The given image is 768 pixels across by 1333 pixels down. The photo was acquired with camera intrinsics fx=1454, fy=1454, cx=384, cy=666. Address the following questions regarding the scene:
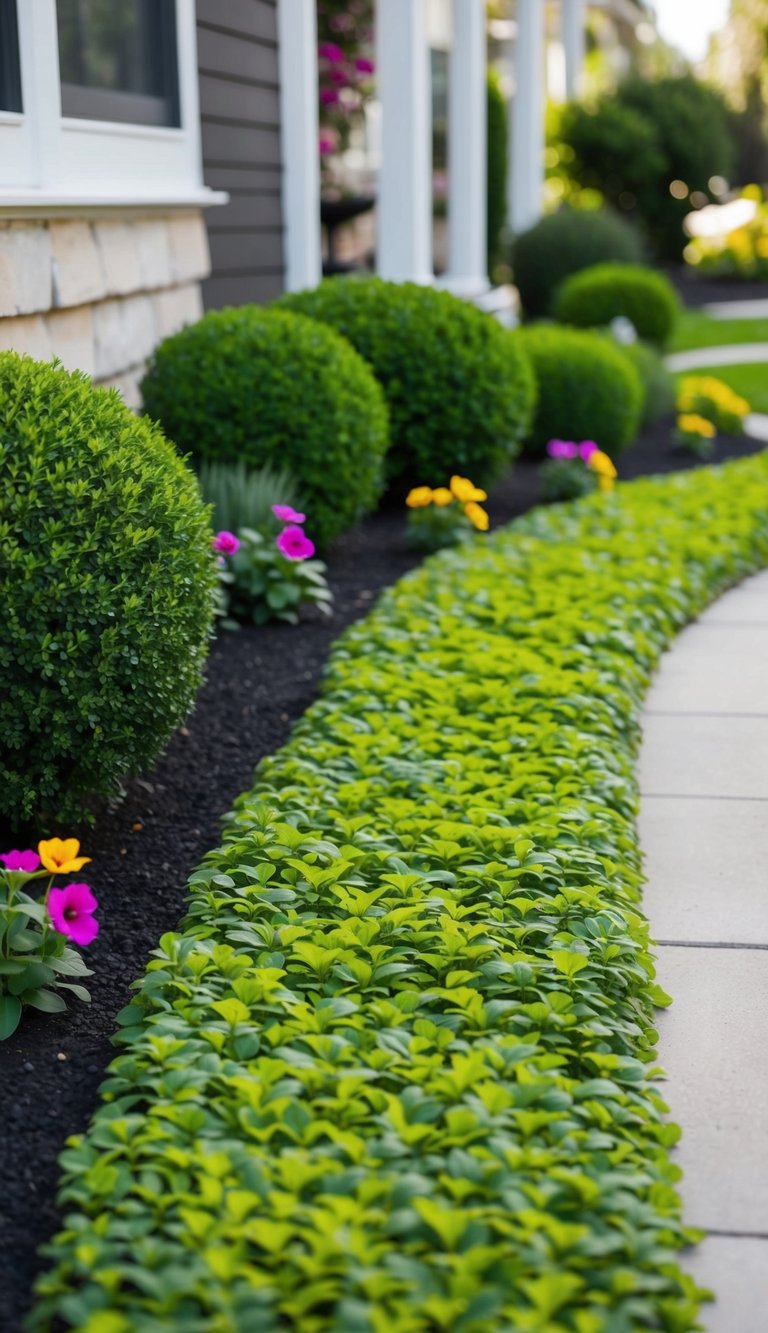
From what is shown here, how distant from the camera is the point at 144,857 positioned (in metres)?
3.45

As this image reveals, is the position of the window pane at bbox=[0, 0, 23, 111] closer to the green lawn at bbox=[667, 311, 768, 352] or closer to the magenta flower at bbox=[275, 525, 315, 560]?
the magenta flower at bbox=[275, 525, 315, 560]

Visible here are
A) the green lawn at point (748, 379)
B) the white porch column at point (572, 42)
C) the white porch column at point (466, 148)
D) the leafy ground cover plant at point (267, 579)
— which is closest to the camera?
the leafy ground cover plant at point (267, 579)

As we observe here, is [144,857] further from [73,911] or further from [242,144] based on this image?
[242,144]

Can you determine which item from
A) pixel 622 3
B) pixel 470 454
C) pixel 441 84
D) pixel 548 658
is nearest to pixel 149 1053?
pixel 548 658

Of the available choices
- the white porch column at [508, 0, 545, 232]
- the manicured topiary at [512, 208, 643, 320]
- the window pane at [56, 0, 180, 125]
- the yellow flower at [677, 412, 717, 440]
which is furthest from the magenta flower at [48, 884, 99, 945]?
the white porch column at [508, 0, 545, 232]

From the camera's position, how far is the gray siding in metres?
7.00

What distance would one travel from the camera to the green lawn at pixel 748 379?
11.1 meters

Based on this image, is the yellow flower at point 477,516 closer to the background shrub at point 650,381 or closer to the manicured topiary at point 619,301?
the background shrub at point 650,381

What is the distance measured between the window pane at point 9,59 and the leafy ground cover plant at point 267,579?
153 centimetres

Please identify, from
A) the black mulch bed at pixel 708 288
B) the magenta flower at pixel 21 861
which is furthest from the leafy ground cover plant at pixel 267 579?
the black mulch bed at pixel 708 288

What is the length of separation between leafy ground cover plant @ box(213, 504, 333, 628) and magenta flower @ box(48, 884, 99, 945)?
2.47 meters

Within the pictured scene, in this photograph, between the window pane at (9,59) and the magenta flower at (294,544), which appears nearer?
the window pane at (9,59)

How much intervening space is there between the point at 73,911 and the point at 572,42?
64.9 feet

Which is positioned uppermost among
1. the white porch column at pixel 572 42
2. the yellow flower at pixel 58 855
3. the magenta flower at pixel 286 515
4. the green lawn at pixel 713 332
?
the white porch column at pixel 572 42
